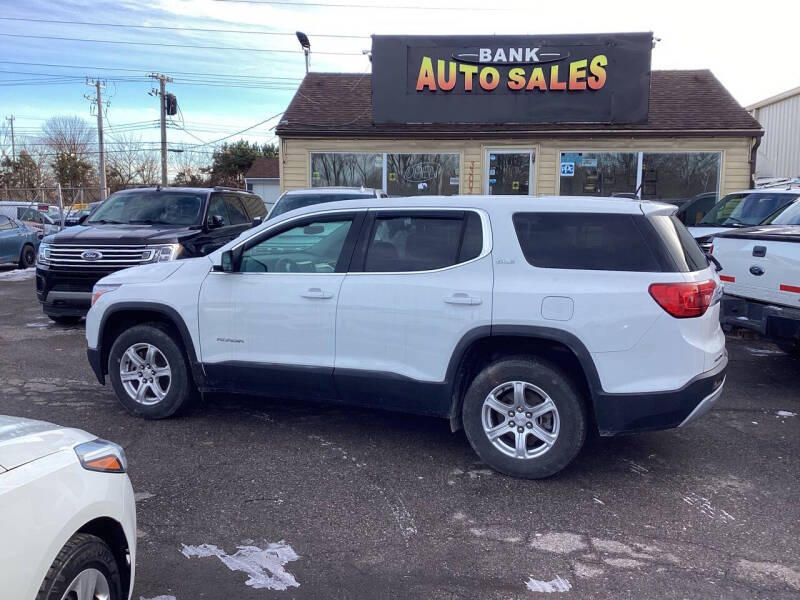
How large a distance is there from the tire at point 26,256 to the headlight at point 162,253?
32.5 ft

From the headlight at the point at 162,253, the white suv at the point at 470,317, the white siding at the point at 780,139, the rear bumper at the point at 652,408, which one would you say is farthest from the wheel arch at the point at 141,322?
the white siding at the point at 780,139

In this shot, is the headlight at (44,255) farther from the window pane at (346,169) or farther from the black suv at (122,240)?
the window pane at (346,169)

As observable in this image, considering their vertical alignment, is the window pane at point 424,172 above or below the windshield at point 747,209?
above

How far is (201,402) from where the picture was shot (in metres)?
6.05

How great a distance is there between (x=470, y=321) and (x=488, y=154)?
11.9 meters

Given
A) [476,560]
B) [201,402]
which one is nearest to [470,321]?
[476,560]

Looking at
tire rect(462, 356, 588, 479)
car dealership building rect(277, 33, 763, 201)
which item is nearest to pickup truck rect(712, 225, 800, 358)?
tire rect(462, 356, 588, 479)

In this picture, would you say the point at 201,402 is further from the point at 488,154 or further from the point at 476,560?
the point at 488,154

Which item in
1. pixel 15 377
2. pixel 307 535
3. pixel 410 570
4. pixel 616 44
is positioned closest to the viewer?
pixel 410 570

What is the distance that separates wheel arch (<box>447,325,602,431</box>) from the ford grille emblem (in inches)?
243

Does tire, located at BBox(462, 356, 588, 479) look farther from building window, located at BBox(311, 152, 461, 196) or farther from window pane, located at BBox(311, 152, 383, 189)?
window pane, located at BBox(311, 152, 383, 189)

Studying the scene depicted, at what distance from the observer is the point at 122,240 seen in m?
8.95

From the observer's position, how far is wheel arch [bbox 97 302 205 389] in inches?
210

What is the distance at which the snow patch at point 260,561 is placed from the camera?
331cm
